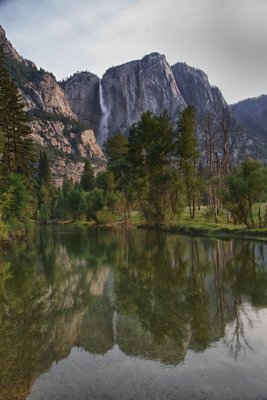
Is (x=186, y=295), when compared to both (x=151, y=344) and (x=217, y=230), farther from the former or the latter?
(x=217, y=230)

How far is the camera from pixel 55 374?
28.3ft

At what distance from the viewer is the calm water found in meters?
7.84

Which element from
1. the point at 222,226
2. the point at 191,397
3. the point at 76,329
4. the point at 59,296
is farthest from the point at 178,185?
the point at 191,397

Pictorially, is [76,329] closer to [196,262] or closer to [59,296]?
[59,296]

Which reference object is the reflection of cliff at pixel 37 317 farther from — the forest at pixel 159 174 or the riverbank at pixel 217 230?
the riverbank at pixel 217 230

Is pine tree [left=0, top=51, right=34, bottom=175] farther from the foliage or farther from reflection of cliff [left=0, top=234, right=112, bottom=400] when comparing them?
reflection of cliff [left=0, top=234, right=112, bottom=400]

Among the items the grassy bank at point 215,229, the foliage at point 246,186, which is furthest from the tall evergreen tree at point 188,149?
the foliage at point 246,186

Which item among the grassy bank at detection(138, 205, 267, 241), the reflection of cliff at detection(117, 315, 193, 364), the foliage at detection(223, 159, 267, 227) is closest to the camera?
the reflection of cliff at detection(117, 315, 193, 364)

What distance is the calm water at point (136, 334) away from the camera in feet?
25.7

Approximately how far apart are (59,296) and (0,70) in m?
35.0

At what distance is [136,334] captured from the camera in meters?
11.2

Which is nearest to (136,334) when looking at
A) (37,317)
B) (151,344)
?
(151,344)

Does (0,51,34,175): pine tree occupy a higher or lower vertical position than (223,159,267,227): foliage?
higher

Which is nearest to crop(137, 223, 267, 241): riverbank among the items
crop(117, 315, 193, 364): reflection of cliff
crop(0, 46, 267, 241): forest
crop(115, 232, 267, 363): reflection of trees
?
crop(0, 46, 267, 241): forest
